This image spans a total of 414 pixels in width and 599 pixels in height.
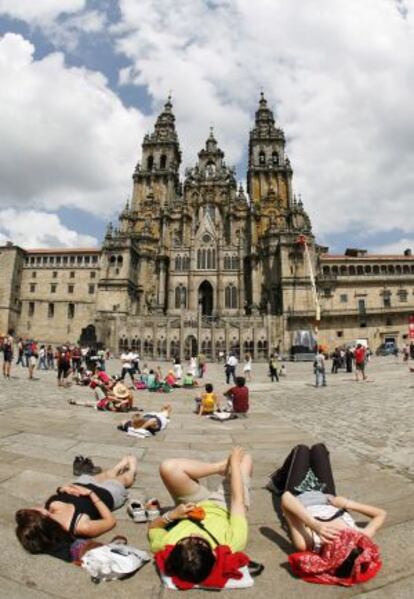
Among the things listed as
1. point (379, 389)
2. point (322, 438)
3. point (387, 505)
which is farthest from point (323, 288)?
point (387, 505)

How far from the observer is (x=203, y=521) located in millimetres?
3277

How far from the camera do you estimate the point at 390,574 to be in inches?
119

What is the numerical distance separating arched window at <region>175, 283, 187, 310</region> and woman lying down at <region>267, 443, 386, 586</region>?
5422 cm

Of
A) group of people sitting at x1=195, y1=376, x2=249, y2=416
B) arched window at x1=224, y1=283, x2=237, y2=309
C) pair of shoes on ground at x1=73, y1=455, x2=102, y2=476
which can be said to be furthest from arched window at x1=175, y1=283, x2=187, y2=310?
pair of shoes on ground at x1=73, y1=455, x2=102, y2=476

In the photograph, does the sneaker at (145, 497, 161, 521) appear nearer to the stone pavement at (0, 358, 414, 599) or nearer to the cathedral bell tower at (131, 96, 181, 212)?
the stone pavement at (0, 358, 414, 599)

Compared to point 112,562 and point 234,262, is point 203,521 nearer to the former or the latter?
point 112,562

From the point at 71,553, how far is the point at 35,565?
0.94 feet

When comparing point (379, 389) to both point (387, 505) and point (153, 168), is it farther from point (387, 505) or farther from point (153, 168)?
point (153, 168)

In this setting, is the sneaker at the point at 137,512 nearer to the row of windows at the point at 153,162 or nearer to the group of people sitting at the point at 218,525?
the group of people sitting at the point at 218,525

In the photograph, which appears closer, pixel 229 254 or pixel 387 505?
pixel 387 505

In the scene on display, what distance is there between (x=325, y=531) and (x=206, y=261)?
5754 cm

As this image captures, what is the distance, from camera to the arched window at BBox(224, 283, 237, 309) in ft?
190

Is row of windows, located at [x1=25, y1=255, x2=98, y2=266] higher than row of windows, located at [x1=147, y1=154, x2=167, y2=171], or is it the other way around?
row of windows, located at [x1=147, y1=154, x2=167, y2=171]

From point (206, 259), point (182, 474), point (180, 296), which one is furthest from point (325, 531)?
point (206, 259)
